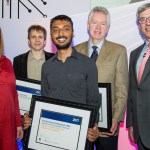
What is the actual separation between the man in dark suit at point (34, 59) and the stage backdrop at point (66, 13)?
1.31 feet

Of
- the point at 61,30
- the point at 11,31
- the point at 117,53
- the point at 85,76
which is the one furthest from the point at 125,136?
the point at 11,31

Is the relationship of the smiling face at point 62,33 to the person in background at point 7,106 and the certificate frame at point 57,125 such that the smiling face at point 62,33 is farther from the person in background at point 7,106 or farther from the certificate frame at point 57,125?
the person in background at point 7,106

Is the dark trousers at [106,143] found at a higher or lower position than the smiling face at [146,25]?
lower

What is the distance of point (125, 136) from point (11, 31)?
2026 mm

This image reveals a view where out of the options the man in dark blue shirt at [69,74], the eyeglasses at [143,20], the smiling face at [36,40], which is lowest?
the man in dark blue shirt at [69,74]

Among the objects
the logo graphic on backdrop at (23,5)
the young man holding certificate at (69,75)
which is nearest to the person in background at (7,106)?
the young man holding certificate at (69,75)

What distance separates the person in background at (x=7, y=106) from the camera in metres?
2.66

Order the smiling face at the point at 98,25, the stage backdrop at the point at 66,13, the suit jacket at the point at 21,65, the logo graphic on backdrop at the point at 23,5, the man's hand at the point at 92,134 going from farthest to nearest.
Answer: the logo graphic on backdrop at the point at 23,5 → the stage backdrop at the point at 66,13 → the suit jacket at the point at 21,65 → the smiling face at the point at 98,25 → the man's hand at the point at 92,134

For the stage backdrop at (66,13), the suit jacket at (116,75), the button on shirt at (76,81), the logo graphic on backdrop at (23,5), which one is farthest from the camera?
the logo graphic on backdrop at (23,5)

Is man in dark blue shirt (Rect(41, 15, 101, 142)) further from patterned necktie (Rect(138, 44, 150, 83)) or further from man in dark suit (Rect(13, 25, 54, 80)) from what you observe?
man in dark suit (Rect(13, 25, 54, 80))

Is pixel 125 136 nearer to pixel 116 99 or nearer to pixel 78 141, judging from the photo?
pixel 116 99

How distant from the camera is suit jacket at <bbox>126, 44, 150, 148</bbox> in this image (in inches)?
100

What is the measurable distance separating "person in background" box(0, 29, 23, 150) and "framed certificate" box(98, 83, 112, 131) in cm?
81

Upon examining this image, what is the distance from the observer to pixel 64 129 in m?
2.29
